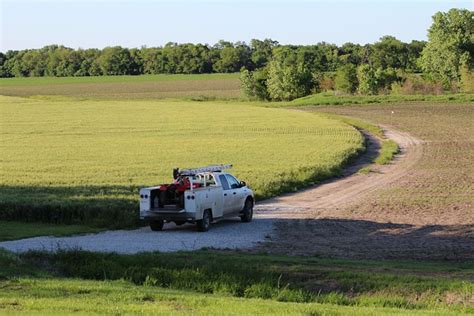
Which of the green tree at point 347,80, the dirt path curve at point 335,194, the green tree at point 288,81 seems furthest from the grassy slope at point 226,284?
the green tree at point 347,80

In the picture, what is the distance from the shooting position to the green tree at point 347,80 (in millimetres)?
146000

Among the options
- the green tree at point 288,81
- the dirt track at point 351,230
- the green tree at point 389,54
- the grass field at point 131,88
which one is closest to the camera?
the dirt track at point 351,230

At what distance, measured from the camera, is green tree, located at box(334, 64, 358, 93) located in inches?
5748

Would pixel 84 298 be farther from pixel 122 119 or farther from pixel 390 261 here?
pixel 122 119

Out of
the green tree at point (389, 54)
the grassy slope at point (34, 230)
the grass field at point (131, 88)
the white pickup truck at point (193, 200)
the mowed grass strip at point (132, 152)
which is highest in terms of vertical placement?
the green tree at point (389, 54)

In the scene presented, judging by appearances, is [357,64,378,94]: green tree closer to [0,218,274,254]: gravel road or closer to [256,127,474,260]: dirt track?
[256,127,474,260]: dirt track

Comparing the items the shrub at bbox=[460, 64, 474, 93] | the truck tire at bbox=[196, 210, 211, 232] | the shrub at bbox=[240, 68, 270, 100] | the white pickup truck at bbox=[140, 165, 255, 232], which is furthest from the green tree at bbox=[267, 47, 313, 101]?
the truck tire at bbox=[196, 210, 211, 232]

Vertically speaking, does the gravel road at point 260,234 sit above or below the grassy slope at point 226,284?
below

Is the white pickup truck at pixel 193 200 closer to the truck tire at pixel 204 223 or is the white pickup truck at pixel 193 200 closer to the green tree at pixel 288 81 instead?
the truck tire at pixel 204 223

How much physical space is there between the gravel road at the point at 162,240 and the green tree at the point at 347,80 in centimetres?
11683

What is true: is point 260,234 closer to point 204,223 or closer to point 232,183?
point 204,223

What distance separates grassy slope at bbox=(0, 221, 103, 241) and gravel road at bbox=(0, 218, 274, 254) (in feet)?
2.45

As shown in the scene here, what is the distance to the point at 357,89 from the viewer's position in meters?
146

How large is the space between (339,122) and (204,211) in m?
58.8
